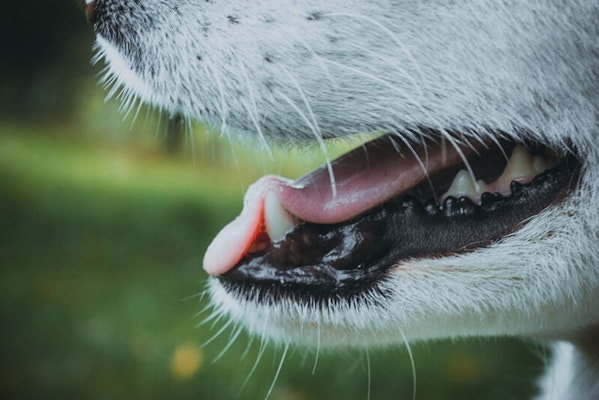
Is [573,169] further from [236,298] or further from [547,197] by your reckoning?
[236,298]

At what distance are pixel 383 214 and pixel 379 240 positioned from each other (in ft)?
0.26

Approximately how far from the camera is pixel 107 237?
5.82 m

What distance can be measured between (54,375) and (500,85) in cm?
280

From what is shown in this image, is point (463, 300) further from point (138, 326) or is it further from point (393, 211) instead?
point (138, 326)

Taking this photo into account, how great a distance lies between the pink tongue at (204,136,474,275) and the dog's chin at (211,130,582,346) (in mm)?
16

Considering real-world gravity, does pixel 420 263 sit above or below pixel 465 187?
below

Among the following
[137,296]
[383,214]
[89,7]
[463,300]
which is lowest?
[137,296]

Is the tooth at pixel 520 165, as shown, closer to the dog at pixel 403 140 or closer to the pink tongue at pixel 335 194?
the dog at pixel 403 140

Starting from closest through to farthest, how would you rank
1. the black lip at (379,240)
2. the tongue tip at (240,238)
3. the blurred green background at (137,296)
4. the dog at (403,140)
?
the dog at (403,140) < the black lip at (379,240) < the tongue tip at (240,238) < the blurred green background at (137,296)

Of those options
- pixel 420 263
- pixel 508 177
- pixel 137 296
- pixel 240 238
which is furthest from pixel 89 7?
pixel 137 296

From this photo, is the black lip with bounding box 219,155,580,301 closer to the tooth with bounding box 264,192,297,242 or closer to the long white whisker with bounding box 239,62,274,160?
the tooth with bounding box 264,192,297,242

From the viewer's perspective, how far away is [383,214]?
202 centimetres

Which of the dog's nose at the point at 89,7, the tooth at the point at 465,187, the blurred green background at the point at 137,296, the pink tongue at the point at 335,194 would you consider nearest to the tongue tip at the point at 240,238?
the pink tongue at the point at 335,194

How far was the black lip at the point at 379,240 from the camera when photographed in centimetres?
191
